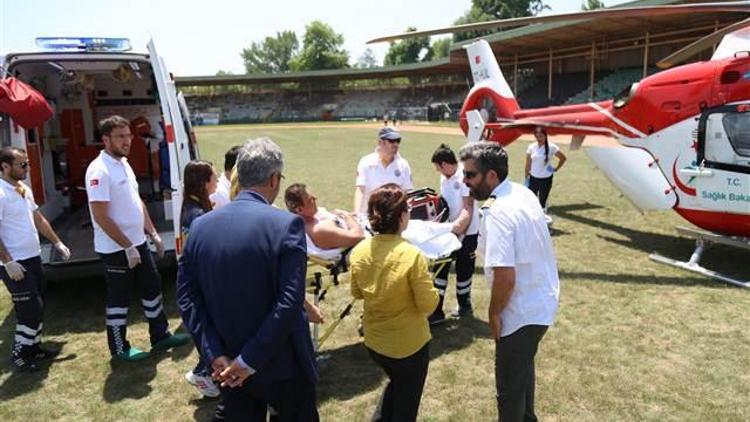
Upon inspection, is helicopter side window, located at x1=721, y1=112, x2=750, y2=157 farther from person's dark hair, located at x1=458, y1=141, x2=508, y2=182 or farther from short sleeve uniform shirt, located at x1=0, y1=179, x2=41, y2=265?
short sleeve uniform shirt, located at x1=0, y1=179, x2=41, y2=265

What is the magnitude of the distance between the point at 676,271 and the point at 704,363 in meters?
2.56

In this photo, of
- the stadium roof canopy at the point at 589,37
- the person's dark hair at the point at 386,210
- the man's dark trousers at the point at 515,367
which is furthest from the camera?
the stadium roof canopy at the point at 589,37

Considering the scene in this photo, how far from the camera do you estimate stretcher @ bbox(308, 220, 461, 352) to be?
4.03m

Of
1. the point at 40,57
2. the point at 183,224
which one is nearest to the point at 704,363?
the point at 183,224

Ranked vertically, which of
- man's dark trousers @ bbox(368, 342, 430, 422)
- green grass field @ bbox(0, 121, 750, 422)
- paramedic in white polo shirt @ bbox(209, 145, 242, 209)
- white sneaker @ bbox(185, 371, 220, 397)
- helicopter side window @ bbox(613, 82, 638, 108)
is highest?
helicopter side window @ bbox(613, 82, 638, 108)

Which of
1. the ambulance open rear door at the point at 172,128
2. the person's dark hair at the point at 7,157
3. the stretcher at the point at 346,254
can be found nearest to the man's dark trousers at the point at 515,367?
the stretcher at the point at 346,254

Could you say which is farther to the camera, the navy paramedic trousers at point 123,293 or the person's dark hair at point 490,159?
the navy paramedic trousers at point 123,293

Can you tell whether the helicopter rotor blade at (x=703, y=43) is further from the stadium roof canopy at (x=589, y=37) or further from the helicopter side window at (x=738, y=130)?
the stadium roof canopy at (x=589, y=37)

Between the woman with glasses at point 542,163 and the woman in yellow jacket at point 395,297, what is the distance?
6.48 m

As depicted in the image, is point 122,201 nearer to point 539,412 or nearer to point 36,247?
point 36,247

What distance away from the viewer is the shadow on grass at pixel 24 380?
4141 mm

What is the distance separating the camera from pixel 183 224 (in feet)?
13.0

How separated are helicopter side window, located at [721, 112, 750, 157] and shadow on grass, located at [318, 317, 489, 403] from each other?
13.0ft

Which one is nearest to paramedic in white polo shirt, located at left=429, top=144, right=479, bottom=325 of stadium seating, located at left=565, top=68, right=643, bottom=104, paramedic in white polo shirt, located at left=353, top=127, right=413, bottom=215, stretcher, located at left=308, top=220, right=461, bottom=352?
stretcher, located at left=308, top=220, right=461, bottom=352
